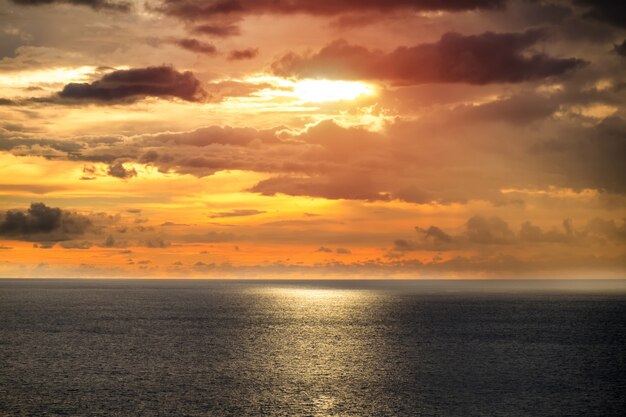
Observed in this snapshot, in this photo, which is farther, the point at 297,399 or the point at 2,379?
the point at 2,379

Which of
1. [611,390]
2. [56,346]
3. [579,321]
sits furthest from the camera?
[579,321]

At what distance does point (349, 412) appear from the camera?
66375 mm

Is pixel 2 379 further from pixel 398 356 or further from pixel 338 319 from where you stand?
pixel 338 319

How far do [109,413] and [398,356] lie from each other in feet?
177

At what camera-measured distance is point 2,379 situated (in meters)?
83.4

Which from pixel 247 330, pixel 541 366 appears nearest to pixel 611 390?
pixel 541 366

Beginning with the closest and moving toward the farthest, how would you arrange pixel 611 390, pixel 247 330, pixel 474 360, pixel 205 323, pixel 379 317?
pixel 611 390 < pixel 474 360 < pixel 247 330 < pixel 205 323 < pixel 379 317

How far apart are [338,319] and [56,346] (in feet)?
297

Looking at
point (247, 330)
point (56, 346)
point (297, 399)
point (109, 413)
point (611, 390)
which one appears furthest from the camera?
point (247, 330)

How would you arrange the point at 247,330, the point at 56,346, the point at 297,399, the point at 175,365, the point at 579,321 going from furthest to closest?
the point at 579,321 < the point at 247,330 < the point at 56,346 < the point at 175,365 < the point at 297,399

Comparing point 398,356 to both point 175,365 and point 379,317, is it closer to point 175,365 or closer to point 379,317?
point 175,365

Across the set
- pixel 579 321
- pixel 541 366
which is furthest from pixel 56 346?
pixel 579 321

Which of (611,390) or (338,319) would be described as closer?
(611,390)

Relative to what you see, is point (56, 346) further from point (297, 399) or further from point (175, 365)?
point (297, 399)
